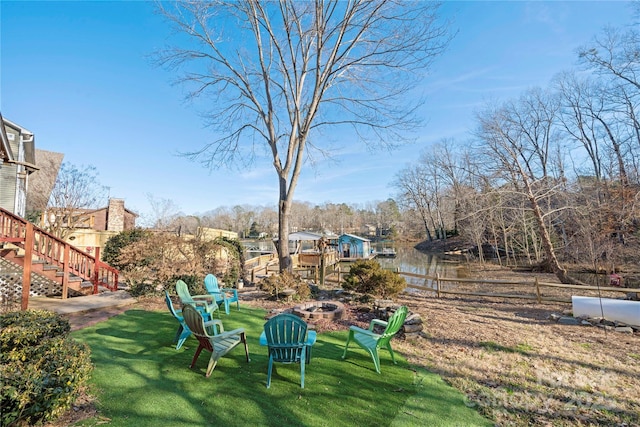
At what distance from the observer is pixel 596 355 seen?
15.1ft

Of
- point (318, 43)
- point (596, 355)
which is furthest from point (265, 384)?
point (318, 43)

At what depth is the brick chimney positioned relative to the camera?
21.4 meters

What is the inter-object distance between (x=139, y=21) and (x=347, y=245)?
23439 mm

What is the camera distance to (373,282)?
8109mm

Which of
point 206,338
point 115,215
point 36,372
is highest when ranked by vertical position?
point 115,215

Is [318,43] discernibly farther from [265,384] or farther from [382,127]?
[265,384]

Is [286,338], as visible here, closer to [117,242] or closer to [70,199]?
[117,242]

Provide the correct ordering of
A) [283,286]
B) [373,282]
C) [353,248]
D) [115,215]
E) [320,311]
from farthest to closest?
[353,248]
[115,215]
[283,286]
[373,282]
[320,311]

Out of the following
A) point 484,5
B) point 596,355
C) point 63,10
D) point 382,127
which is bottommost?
point 596,355

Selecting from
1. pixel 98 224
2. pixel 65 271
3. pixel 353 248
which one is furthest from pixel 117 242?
pixel 353 248

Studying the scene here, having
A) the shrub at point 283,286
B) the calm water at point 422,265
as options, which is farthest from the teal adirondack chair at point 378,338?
the calm water at point 422,265

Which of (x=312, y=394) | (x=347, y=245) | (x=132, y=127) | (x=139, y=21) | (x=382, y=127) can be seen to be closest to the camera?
(x=312, y=394)

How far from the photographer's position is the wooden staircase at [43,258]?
6477 mm

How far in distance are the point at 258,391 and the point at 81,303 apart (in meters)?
6.33
